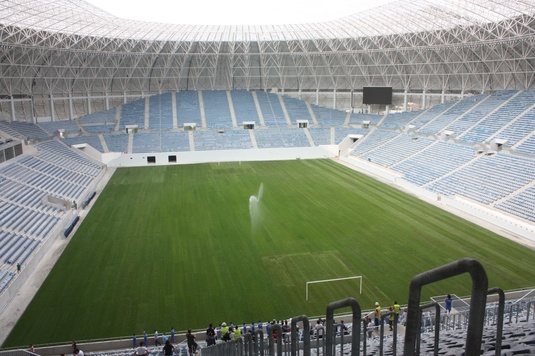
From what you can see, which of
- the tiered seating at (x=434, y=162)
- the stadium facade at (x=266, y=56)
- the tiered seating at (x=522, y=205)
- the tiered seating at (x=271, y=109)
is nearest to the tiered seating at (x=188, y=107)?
the stadium facade at (x=266, y=56)

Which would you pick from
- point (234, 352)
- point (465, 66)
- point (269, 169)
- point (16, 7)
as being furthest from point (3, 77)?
point (465, 66)

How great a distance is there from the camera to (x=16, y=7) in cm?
3550

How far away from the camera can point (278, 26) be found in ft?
183

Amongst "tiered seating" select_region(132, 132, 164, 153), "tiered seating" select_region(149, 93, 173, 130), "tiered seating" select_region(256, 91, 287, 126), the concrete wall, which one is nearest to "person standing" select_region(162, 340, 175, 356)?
the concrete wall

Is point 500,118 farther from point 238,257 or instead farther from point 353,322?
point 353,322

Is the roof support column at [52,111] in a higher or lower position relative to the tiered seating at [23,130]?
higher

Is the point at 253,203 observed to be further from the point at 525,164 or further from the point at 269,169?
the point at 525,164

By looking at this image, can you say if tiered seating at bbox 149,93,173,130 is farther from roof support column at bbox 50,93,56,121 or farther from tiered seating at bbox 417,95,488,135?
tiered seating at bbox 417,95,488,135

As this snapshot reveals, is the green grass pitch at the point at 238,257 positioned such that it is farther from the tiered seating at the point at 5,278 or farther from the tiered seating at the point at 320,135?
the tiered seating at the point at 320,135

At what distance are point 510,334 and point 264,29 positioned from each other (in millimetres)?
55788

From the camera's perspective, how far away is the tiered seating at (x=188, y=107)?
192 ft

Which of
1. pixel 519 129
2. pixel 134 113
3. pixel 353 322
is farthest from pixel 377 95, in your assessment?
pixel 353 322

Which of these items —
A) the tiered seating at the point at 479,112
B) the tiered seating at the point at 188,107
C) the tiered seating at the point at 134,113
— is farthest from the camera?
the tiered seating at the point at 188,107

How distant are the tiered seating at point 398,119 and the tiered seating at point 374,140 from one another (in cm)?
153
